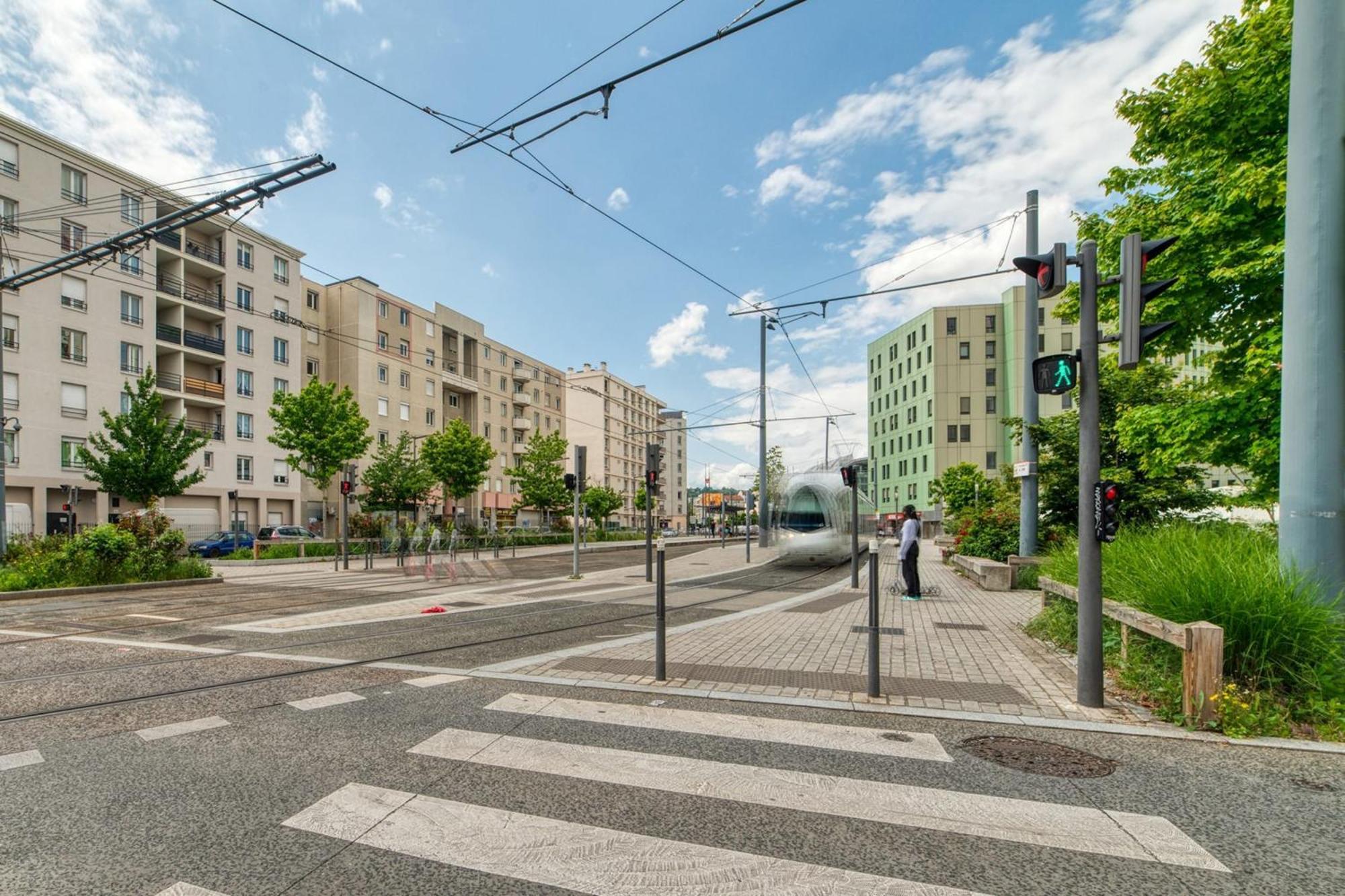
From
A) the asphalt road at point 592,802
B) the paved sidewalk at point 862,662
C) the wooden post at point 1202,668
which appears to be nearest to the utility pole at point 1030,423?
the paved sidewalk at point 862,662

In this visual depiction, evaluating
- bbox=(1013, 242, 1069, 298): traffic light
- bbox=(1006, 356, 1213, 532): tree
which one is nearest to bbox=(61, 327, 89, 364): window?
bbox=(1006, 356, 1213, 532): tree

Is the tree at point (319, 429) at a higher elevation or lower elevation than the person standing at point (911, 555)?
higher

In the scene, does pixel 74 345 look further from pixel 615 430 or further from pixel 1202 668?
pixel 615 430

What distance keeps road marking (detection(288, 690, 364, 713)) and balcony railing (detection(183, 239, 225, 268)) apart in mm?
43047

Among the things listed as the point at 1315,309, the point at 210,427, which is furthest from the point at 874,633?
the point at 210,427

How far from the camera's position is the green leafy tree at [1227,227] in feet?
26.7

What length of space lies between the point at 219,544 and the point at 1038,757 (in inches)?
1472

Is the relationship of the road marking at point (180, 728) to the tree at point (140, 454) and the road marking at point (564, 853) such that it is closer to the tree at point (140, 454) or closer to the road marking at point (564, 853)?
the road marking at point (564, 853)

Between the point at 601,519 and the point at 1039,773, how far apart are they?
6523 centimetres

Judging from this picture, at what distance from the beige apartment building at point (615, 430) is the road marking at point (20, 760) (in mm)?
74750

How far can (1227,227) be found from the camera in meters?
8.45

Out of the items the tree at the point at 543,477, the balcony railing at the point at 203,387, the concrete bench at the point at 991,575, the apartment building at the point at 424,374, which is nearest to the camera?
the concrete bench at the point at 991,575

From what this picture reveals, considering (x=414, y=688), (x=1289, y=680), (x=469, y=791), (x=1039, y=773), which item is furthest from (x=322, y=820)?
(x=1289, y=680)

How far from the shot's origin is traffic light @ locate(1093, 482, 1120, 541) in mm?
5156
